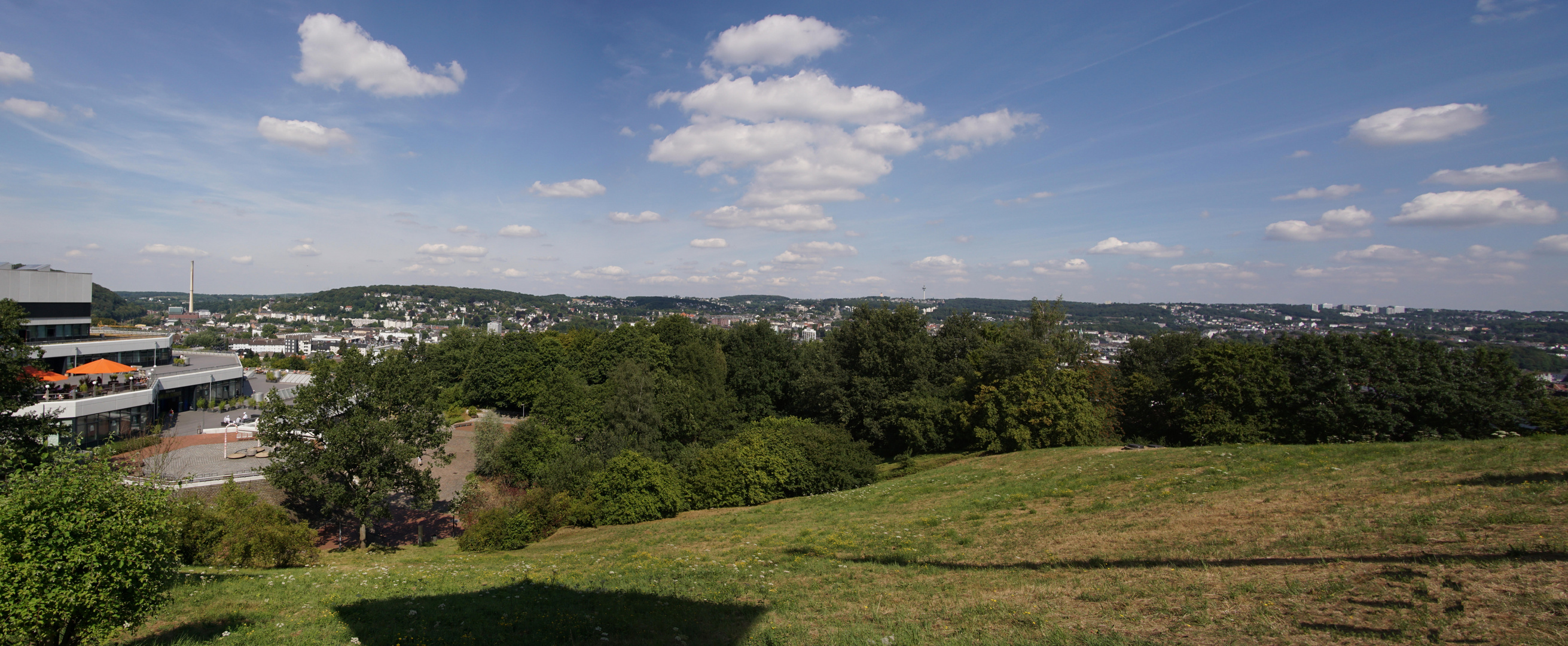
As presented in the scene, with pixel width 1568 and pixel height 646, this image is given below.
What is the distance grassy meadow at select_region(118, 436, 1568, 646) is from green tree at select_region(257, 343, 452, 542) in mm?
6536

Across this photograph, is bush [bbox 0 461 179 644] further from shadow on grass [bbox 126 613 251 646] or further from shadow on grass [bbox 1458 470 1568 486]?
shadow on grass [bbox 1458 470 1568 486]

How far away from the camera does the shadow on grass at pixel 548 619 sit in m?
8.89

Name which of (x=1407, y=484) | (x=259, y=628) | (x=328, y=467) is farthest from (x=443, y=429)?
(x=1407, y=484)

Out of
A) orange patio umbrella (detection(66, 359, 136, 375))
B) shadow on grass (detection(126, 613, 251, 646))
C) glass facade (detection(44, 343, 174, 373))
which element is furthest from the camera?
glass facade (detection(44, 343, 174, 373))

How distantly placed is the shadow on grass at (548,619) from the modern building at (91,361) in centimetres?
3706

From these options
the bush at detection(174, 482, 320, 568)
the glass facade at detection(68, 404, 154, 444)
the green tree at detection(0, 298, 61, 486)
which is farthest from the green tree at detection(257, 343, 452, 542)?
the glass facade at detection(68, 404, 154, 444)

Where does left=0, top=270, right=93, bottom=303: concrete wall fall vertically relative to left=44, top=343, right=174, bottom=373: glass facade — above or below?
above

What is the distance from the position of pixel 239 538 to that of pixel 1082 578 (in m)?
22.4

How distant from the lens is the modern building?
34594 mm

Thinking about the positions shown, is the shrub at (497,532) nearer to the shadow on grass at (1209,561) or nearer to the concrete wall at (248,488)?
the concrete wall at (248,488)

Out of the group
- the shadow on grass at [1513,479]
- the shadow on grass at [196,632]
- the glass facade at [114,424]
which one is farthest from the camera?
the glass facade at [114,424]

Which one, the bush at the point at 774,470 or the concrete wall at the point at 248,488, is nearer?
the concrete wall at the point at 248,488

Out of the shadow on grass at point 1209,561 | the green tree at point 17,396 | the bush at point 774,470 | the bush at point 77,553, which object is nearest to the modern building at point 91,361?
the green tree at point 17,396

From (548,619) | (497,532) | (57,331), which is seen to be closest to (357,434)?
(497,532)
